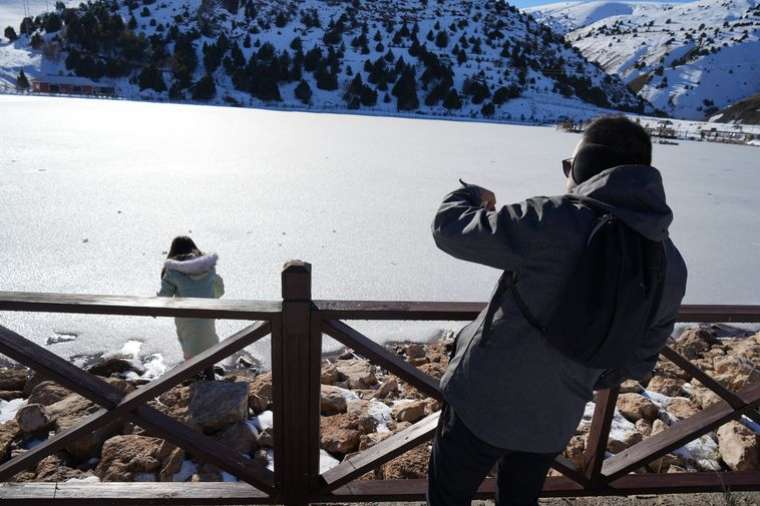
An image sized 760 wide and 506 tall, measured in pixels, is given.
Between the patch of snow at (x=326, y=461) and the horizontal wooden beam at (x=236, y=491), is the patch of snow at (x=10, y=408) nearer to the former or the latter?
the horizontal wooden beam at (x=236, y=491)

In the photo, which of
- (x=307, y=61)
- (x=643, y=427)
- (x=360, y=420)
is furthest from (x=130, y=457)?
(x=307, y=61)

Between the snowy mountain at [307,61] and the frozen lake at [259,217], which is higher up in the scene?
the snowy mountain at [307,61]

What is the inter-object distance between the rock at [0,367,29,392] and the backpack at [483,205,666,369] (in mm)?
3340

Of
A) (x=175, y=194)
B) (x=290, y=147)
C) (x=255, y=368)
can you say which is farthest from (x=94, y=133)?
(x=255, y=368)

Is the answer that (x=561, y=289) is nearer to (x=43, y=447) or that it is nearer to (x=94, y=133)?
(x=43, y=447)

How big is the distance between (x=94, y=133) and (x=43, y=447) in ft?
46.1

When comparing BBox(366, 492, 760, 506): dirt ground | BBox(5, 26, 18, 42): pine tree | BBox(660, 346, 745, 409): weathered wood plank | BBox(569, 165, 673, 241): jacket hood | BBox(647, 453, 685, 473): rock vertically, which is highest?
BBox(5, 26, 18, 42): pine tree

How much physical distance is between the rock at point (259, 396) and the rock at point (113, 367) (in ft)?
2.87

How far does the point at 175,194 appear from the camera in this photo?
7750mm

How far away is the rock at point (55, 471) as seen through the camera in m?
2.31

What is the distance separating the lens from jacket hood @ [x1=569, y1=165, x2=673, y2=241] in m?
1.07

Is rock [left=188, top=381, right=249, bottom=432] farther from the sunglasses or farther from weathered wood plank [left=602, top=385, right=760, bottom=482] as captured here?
the sunglasses

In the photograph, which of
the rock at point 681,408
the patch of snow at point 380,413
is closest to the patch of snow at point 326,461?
the patch of snow at point 380,413

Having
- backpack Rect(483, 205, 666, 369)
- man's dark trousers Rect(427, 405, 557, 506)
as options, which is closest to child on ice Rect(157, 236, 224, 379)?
man's dark trousers Rect(427, 405, 557, 506)
